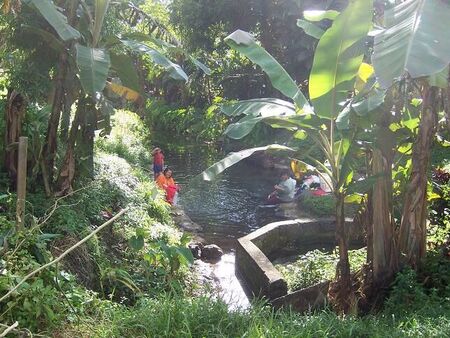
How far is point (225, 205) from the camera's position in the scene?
1189 cm

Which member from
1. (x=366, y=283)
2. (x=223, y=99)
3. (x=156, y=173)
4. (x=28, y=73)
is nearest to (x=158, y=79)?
(x=223, y=99)

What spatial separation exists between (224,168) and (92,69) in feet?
5.04

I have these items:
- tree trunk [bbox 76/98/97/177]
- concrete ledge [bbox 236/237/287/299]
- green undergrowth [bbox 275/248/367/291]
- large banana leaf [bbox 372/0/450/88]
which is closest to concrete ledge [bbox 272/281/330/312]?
concrete ledge [bbox 236/237/287/299]

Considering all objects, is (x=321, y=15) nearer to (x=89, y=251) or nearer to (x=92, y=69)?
(x=92, y=69)

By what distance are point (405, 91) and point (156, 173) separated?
7.24 m

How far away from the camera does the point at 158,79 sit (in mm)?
28141

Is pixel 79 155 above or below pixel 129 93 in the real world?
below

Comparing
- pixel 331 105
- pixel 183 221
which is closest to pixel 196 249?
pixel 183 221

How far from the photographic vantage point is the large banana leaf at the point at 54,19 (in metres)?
4.73

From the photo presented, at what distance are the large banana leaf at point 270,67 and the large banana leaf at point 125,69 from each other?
1.21m

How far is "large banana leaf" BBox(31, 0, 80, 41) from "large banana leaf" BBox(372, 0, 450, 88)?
280 cm

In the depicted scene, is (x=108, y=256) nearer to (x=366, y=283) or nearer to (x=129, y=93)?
(x=129, y=93)

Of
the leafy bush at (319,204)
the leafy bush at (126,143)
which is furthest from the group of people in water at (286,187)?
the leafy bush at (126,143)

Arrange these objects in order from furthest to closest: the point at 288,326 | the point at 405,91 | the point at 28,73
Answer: the point at 28,73
the point at 405,91
the point at 288,326
